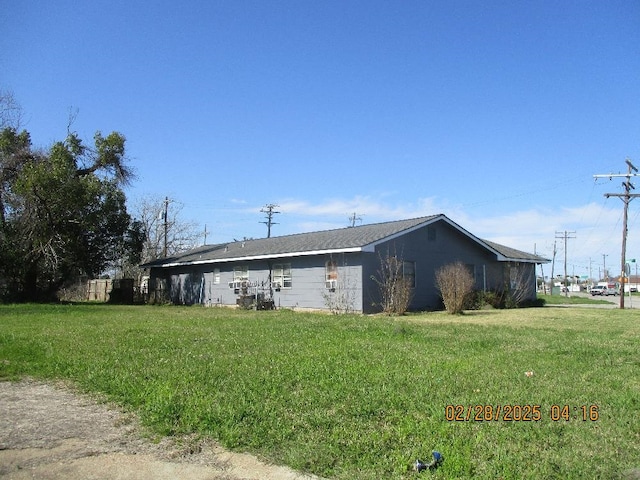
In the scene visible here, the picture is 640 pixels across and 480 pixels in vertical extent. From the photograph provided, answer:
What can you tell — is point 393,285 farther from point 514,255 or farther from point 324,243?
point 514,255

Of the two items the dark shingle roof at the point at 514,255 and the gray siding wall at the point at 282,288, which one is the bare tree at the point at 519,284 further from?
the gray siding wall at the point at 282,288

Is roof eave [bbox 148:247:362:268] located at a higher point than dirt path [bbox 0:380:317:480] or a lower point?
higher

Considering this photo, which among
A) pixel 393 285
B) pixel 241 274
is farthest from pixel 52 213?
pixel 393 285

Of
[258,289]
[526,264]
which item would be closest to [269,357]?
[258,289]

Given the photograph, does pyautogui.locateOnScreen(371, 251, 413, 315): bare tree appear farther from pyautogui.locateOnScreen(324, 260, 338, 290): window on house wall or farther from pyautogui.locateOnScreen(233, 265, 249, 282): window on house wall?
pyautogui.locateOnScreen(233, 265, 249, 282): window on house wall

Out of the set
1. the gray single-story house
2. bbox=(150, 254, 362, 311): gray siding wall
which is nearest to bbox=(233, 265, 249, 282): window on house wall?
the gray single-story house

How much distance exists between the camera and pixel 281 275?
23.4 meters

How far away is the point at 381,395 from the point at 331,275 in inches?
606

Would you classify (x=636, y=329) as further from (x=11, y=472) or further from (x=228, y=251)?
(x=228, y=251)

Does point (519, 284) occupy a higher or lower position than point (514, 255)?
lower

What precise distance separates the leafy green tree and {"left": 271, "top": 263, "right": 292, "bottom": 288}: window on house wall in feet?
35.6

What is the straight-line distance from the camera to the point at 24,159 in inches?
1078

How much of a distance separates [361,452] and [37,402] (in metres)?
3.84

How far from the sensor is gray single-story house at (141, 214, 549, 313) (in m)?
20.2
